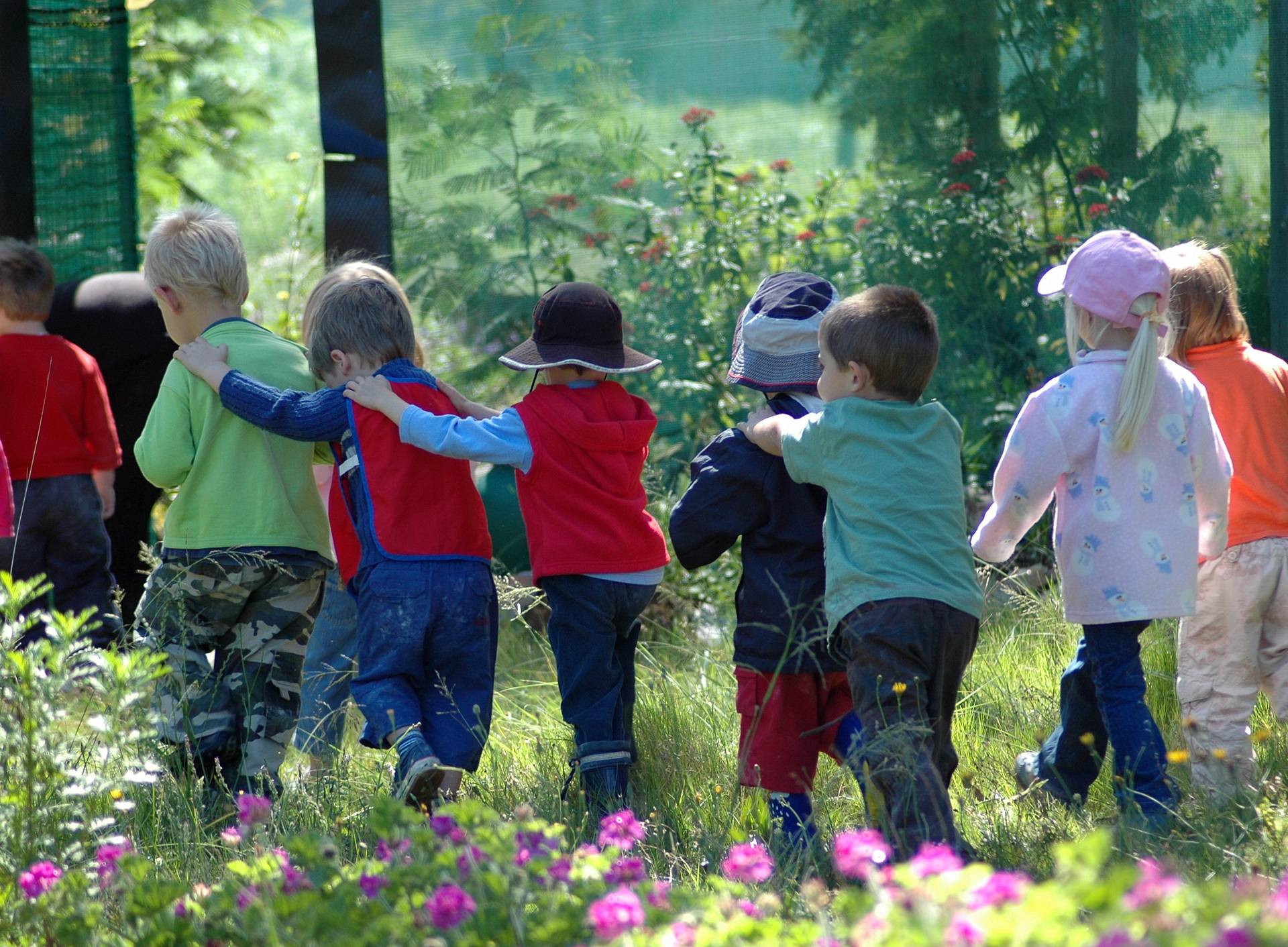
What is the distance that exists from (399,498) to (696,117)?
286cm

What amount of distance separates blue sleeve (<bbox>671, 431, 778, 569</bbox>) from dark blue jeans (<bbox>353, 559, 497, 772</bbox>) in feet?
1.93

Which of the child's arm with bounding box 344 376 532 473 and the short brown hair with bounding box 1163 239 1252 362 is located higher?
the short brown hair with bounding box 1163 239 1252 362

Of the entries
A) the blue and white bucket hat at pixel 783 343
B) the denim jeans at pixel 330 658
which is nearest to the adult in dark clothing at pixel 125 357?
the denim jeans at pixel 330 658

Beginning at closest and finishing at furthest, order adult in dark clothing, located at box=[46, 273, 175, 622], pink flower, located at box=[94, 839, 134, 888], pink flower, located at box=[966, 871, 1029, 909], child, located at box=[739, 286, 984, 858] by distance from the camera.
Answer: pink flower, located at box=[966, 871, 1029, 909] < pink flower, located at box=[94, 839, 134, 888] < child, located at box=[739, 286, 984, 858] < adult in dark clothing, located at box=[46, 273, 175, 622]

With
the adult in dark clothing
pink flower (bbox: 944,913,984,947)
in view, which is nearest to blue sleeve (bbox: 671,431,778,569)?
pink flower (bbox: 944,913,984,947)

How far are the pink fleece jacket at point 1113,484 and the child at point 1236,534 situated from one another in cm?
37

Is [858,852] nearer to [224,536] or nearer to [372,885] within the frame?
[372,885]

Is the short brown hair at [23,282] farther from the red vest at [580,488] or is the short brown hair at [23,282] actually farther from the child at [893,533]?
the child at [893,533]

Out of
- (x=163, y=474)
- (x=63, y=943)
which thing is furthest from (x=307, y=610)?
(x=63, y=943)

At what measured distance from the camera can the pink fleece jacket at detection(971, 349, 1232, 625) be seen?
3.07m

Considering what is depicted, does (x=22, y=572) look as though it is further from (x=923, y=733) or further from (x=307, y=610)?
(x=923, y=733)

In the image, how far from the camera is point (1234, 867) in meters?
2.60

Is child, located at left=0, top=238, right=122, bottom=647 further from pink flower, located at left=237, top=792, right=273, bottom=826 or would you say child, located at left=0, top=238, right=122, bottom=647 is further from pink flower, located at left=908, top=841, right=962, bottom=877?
pink flower, located at left=908, top=841, right=962, bottom=877

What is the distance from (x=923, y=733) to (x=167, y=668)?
1.54 m
